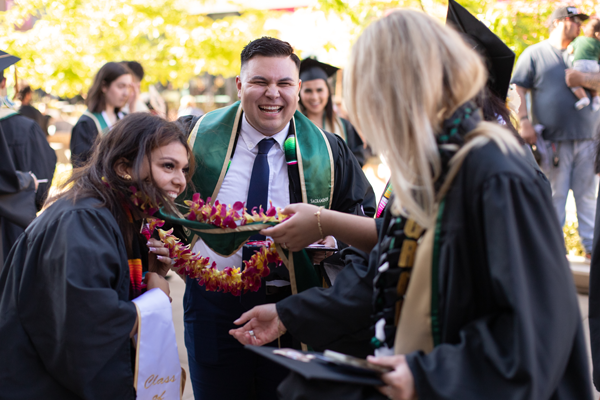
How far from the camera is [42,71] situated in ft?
32.6

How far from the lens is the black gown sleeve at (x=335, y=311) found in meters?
1.94

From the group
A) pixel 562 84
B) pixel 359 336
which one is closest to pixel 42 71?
pixel 562 84

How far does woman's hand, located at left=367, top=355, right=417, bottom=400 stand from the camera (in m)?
1.35

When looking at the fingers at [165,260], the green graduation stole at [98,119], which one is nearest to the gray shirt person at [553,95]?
the green graduation stole at [98,119]

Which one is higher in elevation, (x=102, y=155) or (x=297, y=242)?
(x=102, y=155)

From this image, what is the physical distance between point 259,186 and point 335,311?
1.08 metres

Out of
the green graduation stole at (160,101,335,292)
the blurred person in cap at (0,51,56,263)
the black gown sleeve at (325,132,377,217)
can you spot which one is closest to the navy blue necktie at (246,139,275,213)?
the green graduation stole at (160,101,335,292)

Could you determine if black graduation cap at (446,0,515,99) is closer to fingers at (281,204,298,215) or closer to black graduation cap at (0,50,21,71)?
fingers at (281,204,298,215)

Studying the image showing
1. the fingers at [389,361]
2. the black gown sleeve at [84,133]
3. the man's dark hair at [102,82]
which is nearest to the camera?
the fingers at [389,361]

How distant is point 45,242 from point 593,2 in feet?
22.3

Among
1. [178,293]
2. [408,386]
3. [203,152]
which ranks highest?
[203,152]

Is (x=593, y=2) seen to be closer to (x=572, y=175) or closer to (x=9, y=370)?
(x=572, y=175)

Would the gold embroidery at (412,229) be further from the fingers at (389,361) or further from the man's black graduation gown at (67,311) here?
the man's black graduation gown at (67,311)

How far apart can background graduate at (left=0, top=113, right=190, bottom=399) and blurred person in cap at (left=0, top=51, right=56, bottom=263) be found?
261 cm
